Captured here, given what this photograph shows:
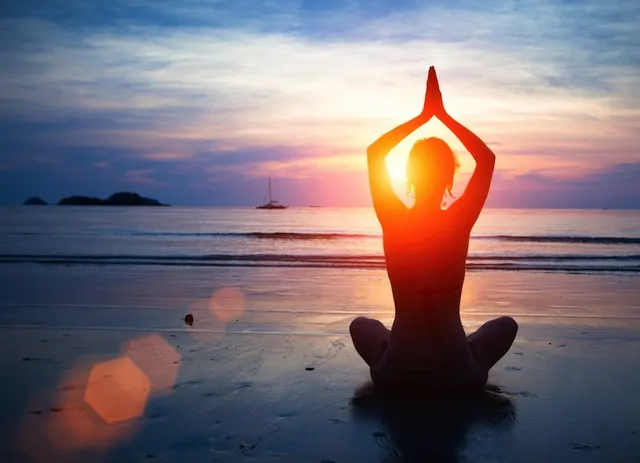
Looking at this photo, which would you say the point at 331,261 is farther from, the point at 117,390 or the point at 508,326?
Answer: the point at 508,326

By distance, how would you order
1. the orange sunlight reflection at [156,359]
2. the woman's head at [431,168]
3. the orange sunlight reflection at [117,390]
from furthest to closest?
the orange sunlight reflection at [156,359], the orange sunlight reflection at [117,390], the woman's head at [431,168]

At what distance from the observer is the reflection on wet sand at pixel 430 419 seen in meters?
3.93

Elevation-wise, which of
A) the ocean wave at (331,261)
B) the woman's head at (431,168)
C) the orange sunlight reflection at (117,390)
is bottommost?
the ocean wave at (331,261)

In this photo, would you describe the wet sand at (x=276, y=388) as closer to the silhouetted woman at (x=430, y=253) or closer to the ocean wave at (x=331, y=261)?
the silhouetted woman at (x=430, y=253)

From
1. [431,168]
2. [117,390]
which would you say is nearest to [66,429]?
[117,390]

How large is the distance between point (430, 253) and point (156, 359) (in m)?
3.25

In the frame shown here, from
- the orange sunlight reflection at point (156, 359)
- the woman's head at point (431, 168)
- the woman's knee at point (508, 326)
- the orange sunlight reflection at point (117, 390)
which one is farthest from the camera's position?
the orange sunlight reflection at point (156, 359)

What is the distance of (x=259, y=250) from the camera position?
24906mm

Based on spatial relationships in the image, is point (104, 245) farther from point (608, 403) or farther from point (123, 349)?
point (608, 403)

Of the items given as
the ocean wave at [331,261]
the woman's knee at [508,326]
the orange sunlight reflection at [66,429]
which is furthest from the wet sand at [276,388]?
the ocean wave at [331,261]

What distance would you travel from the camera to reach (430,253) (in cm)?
451

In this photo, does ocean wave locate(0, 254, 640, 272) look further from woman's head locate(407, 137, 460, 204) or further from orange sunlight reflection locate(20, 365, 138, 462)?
woman's head locate(407, 137, 460, 204)

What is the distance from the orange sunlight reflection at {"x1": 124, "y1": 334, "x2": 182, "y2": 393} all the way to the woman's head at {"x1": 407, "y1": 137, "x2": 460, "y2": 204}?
269 cm

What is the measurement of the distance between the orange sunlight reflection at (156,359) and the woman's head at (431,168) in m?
2.69
